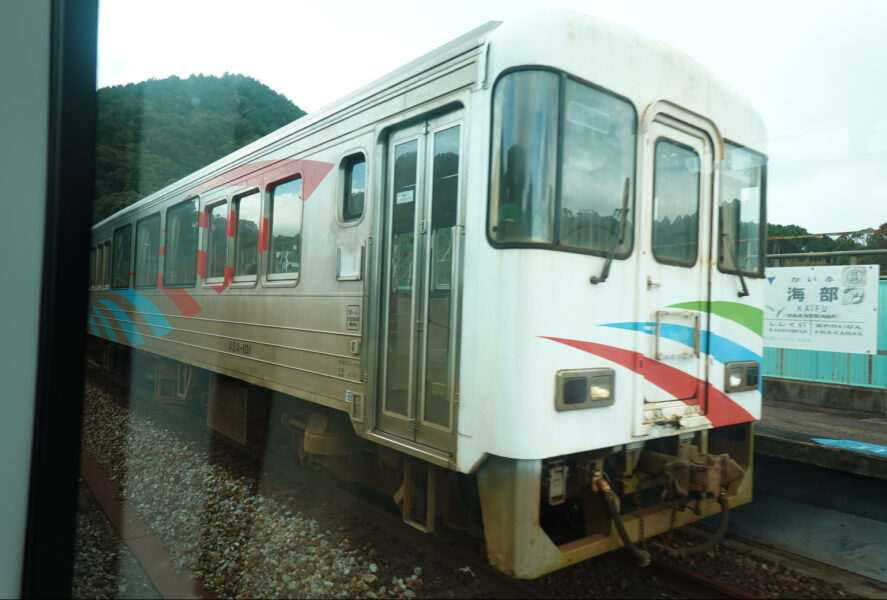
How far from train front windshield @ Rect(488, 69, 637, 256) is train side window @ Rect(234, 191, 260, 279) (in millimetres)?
3375

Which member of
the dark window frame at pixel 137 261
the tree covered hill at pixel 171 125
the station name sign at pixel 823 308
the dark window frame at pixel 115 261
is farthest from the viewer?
the dark window frame at pixel 115 261

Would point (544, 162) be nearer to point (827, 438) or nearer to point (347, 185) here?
point (347, 185)

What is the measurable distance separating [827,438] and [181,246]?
7.30 meters

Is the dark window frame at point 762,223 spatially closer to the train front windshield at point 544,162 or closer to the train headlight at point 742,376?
the train headlight at point 742,376

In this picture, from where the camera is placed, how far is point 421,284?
3785 millimetres

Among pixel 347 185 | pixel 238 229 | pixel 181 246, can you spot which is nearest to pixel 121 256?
pixel 181 246

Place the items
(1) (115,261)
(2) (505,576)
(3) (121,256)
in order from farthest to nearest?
(1) (115,261) → (3) (121,256) → (2) (505,576)

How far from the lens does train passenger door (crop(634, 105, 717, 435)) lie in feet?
12.1

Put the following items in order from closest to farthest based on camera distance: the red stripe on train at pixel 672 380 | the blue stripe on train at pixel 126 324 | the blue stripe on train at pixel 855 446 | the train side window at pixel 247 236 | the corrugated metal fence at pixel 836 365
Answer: the red stripe on train at pixel 672 380 < the blue stripe on train at pixel 855 446 < the train side window at pixel 247 236 < the corrugated metal fence at pixel 836 365 < the blue stripe on train at pixel 126 324

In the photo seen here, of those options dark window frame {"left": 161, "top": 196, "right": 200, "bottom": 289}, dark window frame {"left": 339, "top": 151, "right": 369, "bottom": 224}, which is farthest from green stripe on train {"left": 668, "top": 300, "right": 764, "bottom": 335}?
dark window frame {"left": 161, "top": 196, "right": 200, "bottom": 289}

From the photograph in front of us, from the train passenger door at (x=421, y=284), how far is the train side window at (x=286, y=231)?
1.35m

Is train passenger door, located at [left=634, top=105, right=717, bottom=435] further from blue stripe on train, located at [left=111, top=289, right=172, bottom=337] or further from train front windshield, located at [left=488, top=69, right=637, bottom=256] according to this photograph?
blue stripe on train, located at [left=111, top=289, right=172, bottom=337]

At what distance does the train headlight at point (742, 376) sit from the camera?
4.16m

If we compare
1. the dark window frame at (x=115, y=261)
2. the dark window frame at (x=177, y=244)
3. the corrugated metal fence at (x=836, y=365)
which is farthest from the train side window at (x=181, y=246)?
the corrugated metal fence at (x=836, y=365)
